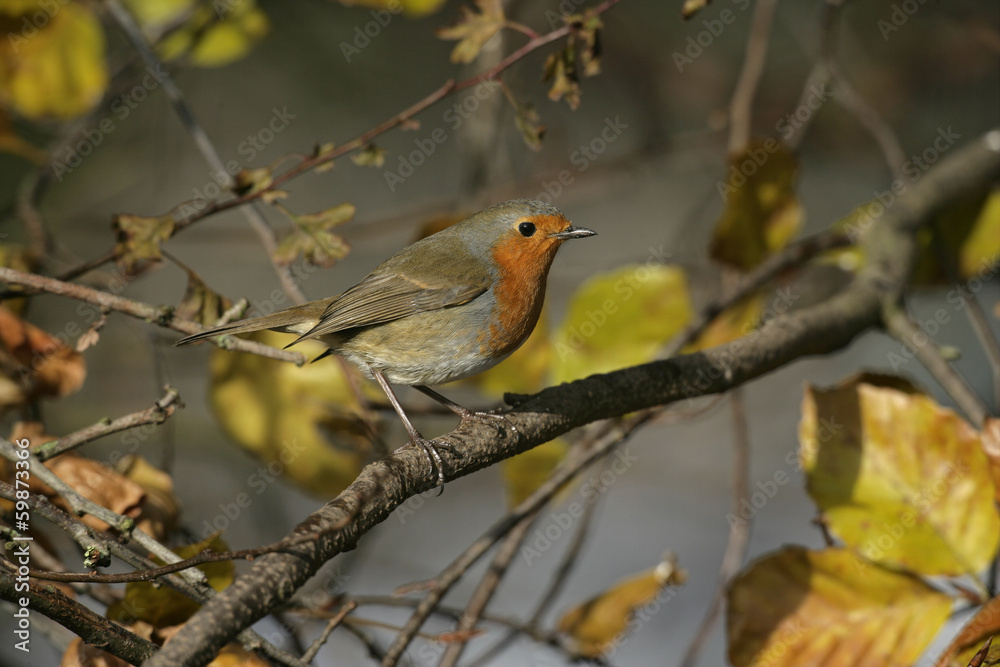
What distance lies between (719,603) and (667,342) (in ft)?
2.73

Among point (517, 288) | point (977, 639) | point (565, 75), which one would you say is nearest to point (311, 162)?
point (565, 75)

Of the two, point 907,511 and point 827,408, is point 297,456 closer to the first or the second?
point 827,408

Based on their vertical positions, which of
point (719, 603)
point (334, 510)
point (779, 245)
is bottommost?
point (719, 603)

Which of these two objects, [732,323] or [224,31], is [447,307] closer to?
[732,323]

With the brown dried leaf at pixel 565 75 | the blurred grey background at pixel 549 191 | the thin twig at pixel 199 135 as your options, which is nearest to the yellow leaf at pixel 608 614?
the thin twig at pixel 199 135

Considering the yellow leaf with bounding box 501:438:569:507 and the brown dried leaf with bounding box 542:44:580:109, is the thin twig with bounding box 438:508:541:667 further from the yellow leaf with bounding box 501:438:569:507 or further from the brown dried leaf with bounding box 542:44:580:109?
the brown dried leaf with bounding box 542:44:580:109

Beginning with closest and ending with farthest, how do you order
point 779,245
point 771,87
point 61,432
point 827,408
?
point 827,408 → point 779,245 → point 61,432 → point 771,87

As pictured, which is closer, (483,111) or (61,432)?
(483,111)

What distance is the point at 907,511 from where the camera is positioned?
1.91 m

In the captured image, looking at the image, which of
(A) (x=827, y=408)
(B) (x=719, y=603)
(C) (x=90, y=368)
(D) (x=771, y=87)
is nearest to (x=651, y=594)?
(B) (x=719, y=603)

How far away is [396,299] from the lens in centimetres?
258

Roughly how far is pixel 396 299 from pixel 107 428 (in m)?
1.04

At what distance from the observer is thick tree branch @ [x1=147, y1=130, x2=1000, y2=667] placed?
1.21m

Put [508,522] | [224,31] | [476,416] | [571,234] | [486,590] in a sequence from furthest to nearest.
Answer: [224,31] < [571,234] < [476,416] < [486,590] < [508,522]
